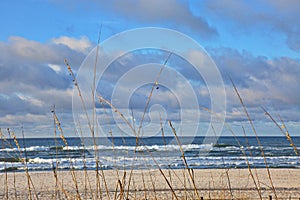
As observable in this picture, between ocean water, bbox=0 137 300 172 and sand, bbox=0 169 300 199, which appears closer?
ocean water, bbox=0 137 300 172

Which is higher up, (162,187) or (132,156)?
(132,156)

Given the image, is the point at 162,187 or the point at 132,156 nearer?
the point at 132,156

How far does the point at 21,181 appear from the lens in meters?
16.9

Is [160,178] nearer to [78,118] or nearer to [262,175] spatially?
[262,175]

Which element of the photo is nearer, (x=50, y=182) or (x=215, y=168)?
(x=50, y=182)

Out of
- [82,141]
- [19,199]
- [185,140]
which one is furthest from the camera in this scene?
[19,199]

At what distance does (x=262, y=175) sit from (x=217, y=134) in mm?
16776

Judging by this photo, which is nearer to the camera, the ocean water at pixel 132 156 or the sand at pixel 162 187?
the ocean water at pixel 132 156

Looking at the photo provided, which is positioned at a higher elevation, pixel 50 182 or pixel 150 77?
pixel 150 77

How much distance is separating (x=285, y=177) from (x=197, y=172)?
12.2 feet

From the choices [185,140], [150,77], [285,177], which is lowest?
[285,177]

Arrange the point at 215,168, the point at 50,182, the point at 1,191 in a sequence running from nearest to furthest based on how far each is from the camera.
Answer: the point at 1,191 → the point at 50,182 → the point at 215,168

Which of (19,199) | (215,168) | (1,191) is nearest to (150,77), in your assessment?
(19,199)

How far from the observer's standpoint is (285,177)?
1662 centimetres
